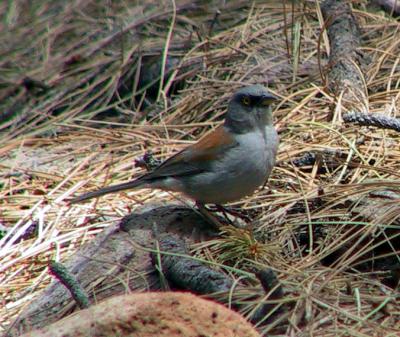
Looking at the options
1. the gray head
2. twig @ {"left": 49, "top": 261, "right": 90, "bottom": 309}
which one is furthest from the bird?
twig @ {"left": 49, "top": 261, "right": 90, "bottom": 309}

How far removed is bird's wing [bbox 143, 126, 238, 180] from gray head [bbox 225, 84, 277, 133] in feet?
0.36

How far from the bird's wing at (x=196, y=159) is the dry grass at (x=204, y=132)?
1.08ft

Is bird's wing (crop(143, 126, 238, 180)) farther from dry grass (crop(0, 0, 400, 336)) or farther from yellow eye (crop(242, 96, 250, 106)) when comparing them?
dry grass (crop(0, 0, 400, 336))

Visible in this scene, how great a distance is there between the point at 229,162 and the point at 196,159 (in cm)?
22

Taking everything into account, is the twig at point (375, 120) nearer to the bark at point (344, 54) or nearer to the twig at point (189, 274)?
the bark at point (344, 54)

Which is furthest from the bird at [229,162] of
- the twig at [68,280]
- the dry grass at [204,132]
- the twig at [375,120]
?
the twig at [68,280]

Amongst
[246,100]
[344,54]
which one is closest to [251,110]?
[246,100]

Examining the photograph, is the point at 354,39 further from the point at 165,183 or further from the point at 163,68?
the point at 165,183

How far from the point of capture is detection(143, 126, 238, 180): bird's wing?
4.89 m

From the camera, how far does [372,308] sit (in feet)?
11.3

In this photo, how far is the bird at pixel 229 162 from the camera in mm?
4707

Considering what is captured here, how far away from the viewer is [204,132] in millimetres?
6074

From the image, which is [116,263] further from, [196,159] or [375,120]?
[375,120]

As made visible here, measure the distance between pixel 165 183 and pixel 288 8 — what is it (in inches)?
111
